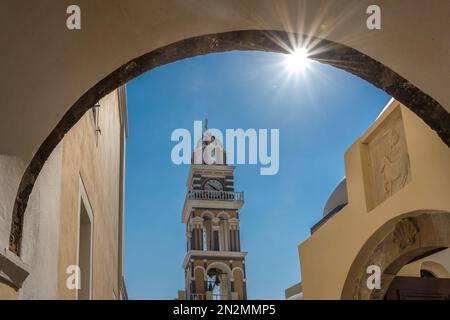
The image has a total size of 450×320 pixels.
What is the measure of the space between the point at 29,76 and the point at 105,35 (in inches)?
21.0

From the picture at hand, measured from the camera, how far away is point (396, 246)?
5.79m

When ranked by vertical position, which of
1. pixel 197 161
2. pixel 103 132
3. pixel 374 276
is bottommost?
pixel 374 276

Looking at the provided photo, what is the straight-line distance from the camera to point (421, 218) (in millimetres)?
5449

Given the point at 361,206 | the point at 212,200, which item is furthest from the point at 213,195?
the point at 361,206

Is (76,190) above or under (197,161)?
under

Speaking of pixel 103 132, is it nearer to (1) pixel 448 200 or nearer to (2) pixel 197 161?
(1) pixel 448 200

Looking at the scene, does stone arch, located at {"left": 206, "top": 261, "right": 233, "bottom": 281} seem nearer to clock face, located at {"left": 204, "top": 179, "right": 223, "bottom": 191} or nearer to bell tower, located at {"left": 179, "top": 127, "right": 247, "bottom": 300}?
bell tower, located at {"left": 179, "top": 127, "right": 247, "bottom": 300}

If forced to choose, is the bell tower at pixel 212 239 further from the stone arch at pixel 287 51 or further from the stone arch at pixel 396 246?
the stone arch at pixel 287 51

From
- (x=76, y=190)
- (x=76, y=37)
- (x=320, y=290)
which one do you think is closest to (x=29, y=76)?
(x=76, y=37)

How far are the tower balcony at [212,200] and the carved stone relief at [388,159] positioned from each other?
79.7 ft

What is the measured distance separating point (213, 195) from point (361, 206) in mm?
24771

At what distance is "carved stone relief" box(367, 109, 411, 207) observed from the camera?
18.1 feet

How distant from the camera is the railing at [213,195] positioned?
3064 centimetres

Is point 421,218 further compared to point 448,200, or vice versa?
point 421,218
